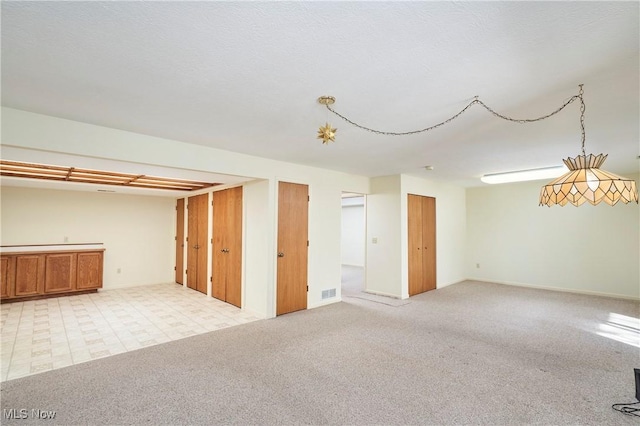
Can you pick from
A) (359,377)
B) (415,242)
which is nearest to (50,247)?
(359,377)

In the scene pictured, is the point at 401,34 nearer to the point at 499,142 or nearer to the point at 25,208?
the point at 499,142

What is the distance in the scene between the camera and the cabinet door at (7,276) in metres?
4.91

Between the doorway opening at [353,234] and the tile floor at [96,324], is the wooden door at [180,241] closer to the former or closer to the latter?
the tile floor at [96,324]

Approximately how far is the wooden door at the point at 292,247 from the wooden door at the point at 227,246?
0.77 m

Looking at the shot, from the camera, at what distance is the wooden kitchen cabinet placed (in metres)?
A: 4.98

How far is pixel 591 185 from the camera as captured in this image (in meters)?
2.05

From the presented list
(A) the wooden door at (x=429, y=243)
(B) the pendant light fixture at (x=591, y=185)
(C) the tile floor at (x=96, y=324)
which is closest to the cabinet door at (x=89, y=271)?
(C) the tile floor at (x=96, y=324)

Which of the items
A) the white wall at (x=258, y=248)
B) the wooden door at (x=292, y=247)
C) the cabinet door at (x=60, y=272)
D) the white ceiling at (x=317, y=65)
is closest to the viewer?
the white ceiling at (x=317, y=65)

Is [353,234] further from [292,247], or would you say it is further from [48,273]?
[48,273]

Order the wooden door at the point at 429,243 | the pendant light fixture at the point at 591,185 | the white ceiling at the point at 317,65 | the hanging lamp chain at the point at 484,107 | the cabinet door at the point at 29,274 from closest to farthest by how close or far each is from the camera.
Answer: the white ceiling at the point at 317,65, the pendant light fixture at the point at 591,185, the hanging lamp chain at the point at 484,107, the cabinet door at the point at 29,274, the wooden door at the point at 429,243

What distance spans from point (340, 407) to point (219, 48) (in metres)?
2.56

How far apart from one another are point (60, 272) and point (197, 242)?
2.34m

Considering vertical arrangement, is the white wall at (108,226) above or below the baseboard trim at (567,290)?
above

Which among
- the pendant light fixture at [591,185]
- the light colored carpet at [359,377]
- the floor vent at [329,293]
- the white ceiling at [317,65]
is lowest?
the light colored carpet at [359,377]
